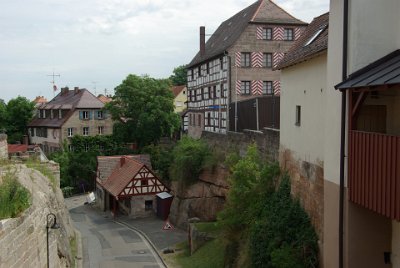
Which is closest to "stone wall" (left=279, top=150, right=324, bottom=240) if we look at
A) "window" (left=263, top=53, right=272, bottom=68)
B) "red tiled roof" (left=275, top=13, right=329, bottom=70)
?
"red tiled roof" (left=275, top=13, right=329, bottom=70)

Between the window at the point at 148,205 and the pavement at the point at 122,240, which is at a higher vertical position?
the window at the point at 148,205

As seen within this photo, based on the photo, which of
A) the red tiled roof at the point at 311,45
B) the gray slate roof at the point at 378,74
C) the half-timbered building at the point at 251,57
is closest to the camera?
the gray slate roof at the point at 378,74

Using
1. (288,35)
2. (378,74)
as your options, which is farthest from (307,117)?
(288,35)

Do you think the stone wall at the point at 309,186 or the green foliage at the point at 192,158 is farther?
the green foliage at the point at 192,158

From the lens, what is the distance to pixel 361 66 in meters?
9.23

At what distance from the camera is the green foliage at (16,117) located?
190 feet

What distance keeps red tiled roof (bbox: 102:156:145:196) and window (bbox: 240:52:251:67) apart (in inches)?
418

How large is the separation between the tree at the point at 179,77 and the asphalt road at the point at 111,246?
5342 centimetres

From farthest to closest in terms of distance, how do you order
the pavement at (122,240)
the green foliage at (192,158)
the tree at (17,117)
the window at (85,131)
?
the tree at (17,117)
the window at (85,131)
the green foliage at (192,158)
the pavement at (122,240)

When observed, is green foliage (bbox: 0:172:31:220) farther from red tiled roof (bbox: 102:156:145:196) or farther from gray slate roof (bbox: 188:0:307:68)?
gray slate roof (bbox: 188:0:307:68)

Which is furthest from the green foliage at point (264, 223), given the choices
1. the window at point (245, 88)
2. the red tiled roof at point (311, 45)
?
the window at point (245, 88)

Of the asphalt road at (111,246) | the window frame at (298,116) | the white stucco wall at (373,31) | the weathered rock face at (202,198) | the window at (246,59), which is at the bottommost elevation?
the asphalt road at (111,246)

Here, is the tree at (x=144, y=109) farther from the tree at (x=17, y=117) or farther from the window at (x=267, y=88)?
the tree at (x=17, y=117)

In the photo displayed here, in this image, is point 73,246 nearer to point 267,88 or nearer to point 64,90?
point 267,88
